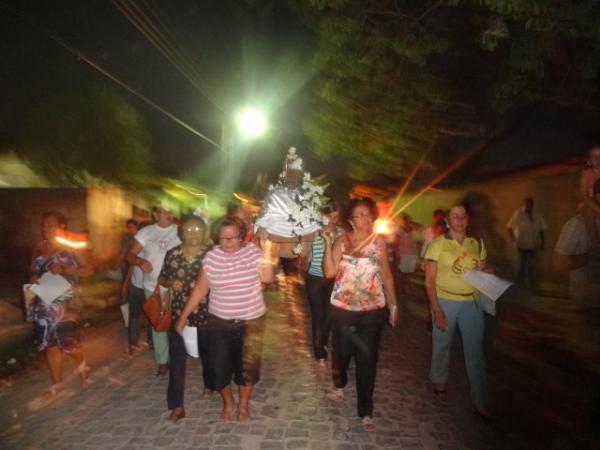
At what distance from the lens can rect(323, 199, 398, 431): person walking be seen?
437 cm

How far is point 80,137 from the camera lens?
49.4 feet

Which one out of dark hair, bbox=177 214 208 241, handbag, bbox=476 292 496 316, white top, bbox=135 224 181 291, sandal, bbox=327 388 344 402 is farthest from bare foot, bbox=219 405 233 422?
handbag, bbox=476 292 496 316

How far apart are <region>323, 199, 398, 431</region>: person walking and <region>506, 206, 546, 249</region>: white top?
290 inches

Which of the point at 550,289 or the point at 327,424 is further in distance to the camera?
the point at 550,289

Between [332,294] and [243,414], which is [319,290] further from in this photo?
[243,414]

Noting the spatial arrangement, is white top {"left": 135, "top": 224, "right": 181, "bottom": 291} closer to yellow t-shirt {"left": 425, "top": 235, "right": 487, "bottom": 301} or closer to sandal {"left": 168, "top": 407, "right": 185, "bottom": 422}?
sandal {"left": 168, "top": 407, "right": 185, "bottom": 422}

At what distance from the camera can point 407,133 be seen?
13.5m

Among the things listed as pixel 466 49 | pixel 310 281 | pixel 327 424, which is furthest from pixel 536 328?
pixel 466 49

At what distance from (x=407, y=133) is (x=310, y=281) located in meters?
8.81

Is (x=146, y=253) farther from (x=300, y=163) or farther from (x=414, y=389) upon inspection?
(x=414, y=389)

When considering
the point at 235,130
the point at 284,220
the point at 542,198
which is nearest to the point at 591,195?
the point at 284,220

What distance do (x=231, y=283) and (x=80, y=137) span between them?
13.2 metres

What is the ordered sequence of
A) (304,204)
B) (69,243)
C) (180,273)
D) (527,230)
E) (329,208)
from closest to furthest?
(180,273), (69,243), (304,204), (329,208), (527,230)

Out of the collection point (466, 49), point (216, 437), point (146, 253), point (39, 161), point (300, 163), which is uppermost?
point (466, 49)
